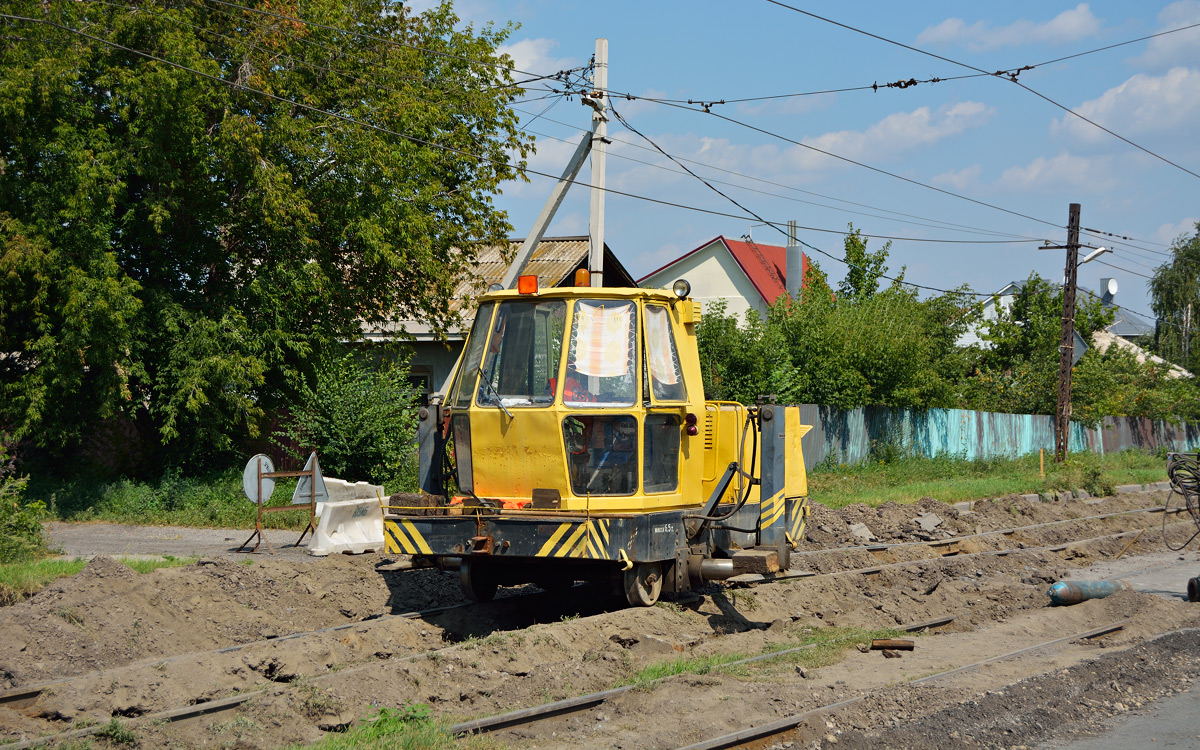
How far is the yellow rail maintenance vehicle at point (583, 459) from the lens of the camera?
28.8ft

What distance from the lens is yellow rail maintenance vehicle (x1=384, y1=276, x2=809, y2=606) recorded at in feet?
28.8

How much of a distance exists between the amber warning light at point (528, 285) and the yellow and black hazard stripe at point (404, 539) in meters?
2.39

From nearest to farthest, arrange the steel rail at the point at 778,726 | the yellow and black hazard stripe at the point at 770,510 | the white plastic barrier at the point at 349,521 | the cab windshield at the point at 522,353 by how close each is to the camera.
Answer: the steel rail at the point at 778,726
the cab windshield at the point at 522,353
the yellow and black hazard stripe at the point at 770,510
the white plastic barrier at the point at 349,521

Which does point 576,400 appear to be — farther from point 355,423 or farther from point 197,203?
point 197,203

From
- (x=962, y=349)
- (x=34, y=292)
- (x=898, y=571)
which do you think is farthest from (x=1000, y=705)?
(x=962, y=349)

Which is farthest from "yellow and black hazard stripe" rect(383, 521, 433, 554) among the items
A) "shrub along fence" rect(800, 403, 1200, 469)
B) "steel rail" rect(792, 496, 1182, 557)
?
"shrub along fence" rect(800, 403, 1200, 469)

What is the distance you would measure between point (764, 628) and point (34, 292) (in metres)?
13.3

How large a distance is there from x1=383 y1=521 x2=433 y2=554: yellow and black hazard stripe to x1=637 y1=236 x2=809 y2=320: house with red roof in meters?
37.0

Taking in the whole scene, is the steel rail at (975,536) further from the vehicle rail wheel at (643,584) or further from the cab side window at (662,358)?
the cab side window at (662,358)

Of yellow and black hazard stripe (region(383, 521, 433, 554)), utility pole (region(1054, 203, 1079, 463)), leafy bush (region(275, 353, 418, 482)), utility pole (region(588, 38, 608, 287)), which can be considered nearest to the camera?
yellow and black hazard stripe (region(383, 521, 433, 554))

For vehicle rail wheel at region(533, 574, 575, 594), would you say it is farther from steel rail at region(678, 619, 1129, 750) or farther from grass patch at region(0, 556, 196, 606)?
grass patch at region(0, 556, 196, 606)

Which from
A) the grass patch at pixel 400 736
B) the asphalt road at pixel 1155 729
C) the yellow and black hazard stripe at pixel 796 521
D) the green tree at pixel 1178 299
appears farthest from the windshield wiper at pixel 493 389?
the green tree at pixel 1178 299

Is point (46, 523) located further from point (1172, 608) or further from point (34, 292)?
point (1172, 608)

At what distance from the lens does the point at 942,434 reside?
30609 millimetres
